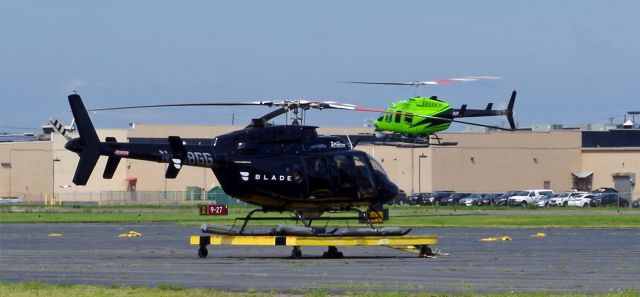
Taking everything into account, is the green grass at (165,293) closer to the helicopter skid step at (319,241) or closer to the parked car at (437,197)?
the helicopter skid step at (319,241)

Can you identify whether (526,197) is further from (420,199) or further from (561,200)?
(420,199)

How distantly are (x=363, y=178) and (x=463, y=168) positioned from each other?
3420 inches

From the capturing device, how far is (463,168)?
11975 centimetres

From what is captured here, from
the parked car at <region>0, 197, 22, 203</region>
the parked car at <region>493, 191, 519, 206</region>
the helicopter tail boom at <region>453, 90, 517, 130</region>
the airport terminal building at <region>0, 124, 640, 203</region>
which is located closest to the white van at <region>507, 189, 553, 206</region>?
the parked car at <region>493, 191, 519, 206</region>

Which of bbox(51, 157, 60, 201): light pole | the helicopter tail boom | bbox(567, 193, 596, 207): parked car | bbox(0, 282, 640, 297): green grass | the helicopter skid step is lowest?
bbox(567, 193, 596, 207): parked car

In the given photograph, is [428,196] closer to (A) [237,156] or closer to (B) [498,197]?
(B) [498,197]

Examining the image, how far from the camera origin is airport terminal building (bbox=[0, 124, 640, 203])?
116688mm

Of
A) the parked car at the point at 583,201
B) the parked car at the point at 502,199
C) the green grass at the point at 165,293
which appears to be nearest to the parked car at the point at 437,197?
the parked car at the point at 502,199

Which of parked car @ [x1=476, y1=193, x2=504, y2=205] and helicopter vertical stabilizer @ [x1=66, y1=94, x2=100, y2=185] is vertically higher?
helicopter vertical stabilizer @ [x1=66, y1=94, x2=100, y2=185]

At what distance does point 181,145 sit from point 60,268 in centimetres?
631

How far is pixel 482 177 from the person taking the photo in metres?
120

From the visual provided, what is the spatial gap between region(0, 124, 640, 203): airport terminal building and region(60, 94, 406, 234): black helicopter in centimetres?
8005

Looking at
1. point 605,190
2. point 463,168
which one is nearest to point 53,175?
point 463,168

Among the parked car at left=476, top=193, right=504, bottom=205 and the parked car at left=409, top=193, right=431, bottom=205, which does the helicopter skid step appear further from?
the parked car at left=409, top=193, right=431, bottom=205
